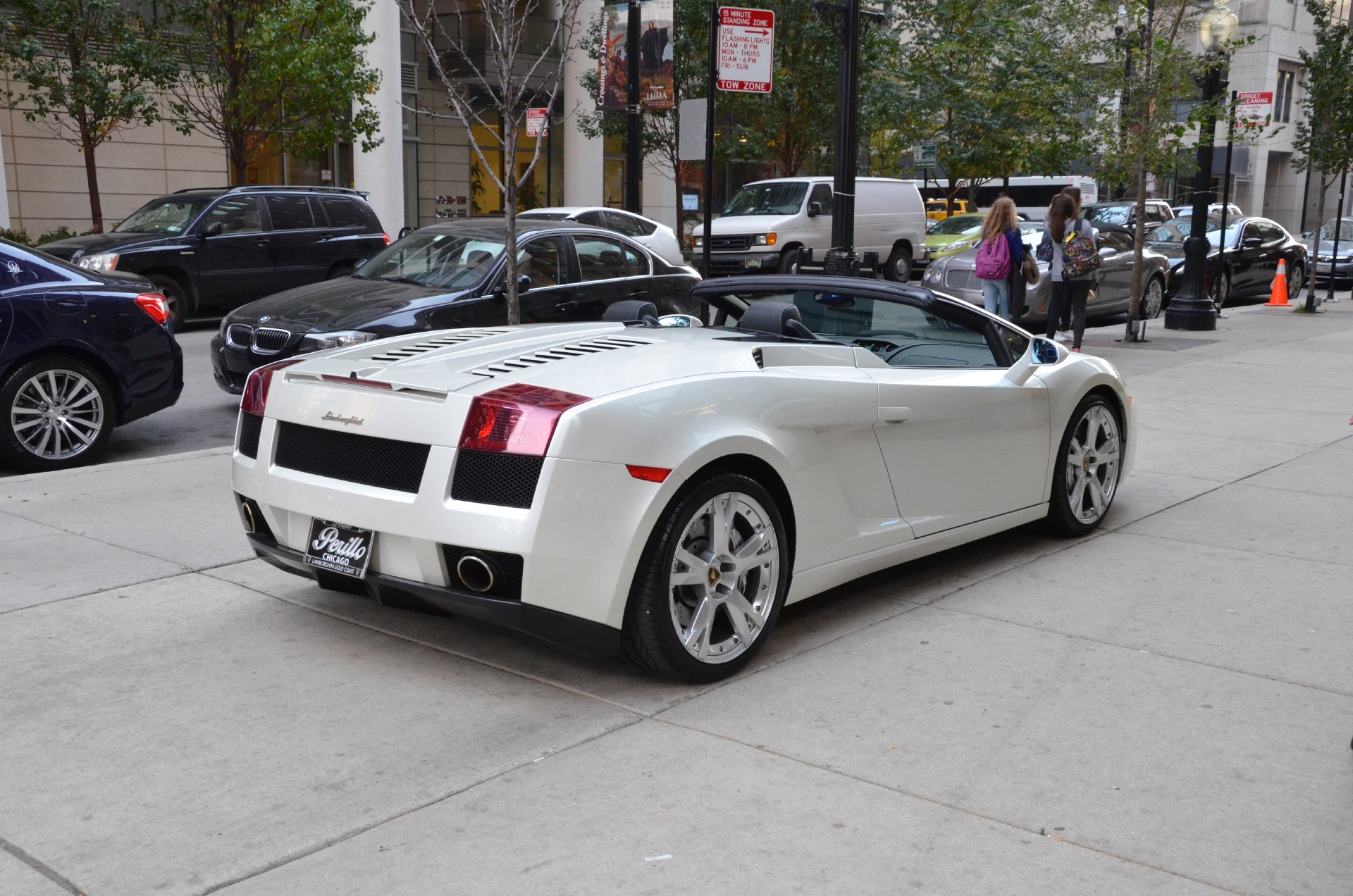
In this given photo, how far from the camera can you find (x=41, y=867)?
3.20 meters

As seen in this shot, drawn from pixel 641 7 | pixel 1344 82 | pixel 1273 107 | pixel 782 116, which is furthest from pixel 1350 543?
pixel 1273 107

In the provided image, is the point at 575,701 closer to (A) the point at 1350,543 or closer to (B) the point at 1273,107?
(A) the point at 1350,543

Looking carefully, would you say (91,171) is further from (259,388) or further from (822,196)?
(259,388)

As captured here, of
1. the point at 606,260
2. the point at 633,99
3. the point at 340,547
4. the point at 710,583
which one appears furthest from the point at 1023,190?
the point at 340,547

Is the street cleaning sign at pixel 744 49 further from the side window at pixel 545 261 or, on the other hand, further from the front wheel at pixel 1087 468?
the front wheel at pixel 1087 468

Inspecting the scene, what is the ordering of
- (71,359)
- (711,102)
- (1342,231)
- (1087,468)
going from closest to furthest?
(1087,468), (71,359), (711,102), (1342,231)

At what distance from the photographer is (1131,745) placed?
407 cm

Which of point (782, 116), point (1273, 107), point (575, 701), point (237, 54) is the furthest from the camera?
point (1273, 107)

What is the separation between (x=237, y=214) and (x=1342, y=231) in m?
24.3

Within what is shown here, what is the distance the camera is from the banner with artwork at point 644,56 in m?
18.3

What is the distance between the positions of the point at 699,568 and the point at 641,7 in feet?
50.3

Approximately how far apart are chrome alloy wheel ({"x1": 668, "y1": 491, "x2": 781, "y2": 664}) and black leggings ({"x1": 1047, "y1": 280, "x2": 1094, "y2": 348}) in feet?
34.9

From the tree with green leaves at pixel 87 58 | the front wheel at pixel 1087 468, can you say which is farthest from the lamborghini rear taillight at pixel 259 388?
the tree with green leaves at pixel 87 58

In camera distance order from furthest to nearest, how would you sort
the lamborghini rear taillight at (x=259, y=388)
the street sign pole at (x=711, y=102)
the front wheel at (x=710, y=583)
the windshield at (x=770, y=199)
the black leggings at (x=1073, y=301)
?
the windshield at (x=770, y=199), the street sign pole at (x=711, y=102), the black leggings at (x=1073, y=301), the lamborghini rear taillight at (x=259, y=388), the front wheel at (x=710, y=583)
